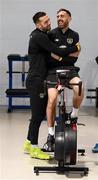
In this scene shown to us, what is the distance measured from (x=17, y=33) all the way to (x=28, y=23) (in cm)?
31

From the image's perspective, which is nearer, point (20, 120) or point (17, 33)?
point (20, 120)

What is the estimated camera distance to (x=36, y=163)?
4609 mm

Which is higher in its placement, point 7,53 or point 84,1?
point 84,1

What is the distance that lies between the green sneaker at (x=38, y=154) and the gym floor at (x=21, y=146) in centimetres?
6

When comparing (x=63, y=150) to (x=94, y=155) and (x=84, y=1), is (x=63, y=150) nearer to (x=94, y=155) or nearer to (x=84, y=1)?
(x=94, y=155)

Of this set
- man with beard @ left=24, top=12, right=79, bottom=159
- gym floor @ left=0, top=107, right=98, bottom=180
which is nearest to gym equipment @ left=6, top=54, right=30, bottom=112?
gym floor @ left=0, top=107, right=98, bottom=180

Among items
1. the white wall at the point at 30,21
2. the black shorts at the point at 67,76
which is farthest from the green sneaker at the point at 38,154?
the white wall at the point at 30,21

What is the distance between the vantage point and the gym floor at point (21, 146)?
4199 mm

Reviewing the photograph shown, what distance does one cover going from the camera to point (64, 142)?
13.3 ft

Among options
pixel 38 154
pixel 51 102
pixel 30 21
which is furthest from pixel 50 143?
pixel 30 21

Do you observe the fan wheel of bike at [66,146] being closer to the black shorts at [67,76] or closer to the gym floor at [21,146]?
the gym floor at [21,146]

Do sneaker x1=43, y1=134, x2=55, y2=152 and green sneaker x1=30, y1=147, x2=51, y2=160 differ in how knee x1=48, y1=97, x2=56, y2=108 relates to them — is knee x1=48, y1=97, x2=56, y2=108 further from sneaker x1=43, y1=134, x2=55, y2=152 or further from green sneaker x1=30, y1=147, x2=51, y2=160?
green sneaker x1=30, y1=147, x2=51, y2=160

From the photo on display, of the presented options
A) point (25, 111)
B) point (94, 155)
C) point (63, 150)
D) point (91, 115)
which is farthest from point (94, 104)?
point (63, 150)

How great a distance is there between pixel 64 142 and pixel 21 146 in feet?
4.74
